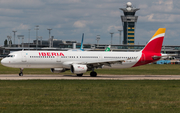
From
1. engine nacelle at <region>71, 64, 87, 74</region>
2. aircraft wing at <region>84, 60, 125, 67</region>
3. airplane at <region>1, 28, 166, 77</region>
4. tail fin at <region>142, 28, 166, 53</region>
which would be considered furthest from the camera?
tail fin at <region>142, 28, 166, 53</region>

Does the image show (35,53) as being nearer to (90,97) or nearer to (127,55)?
(127,55)

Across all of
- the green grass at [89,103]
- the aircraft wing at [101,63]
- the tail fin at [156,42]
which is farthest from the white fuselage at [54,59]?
the green grass at [89,103]

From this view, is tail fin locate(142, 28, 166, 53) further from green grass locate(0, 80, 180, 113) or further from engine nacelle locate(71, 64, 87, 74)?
green grass locate(0, 80, 180, 113)

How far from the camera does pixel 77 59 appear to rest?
4519cm

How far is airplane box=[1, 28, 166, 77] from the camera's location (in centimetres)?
4256

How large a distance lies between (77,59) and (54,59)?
12.0 ft

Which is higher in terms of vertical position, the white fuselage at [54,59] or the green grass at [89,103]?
the white fuselage at [54,59]

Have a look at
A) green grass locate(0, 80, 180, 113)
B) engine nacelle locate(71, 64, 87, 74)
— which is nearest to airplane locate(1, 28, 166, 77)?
engine nacelle locate(71, 64, 87, 74)

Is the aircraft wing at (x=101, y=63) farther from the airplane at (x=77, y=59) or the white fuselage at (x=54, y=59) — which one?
the white fuselage at (x=54, y=59)

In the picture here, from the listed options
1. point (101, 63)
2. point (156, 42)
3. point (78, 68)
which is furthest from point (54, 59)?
point (156, 42)

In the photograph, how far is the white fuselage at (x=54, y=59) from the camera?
1671 inches

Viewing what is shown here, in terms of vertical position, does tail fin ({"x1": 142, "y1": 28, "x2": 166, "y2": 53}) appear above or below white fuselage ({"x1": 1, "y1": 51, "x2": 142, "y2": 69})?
above

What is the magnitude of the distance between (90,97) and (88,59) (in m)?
25.2

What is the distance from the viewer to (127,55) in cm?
4834
